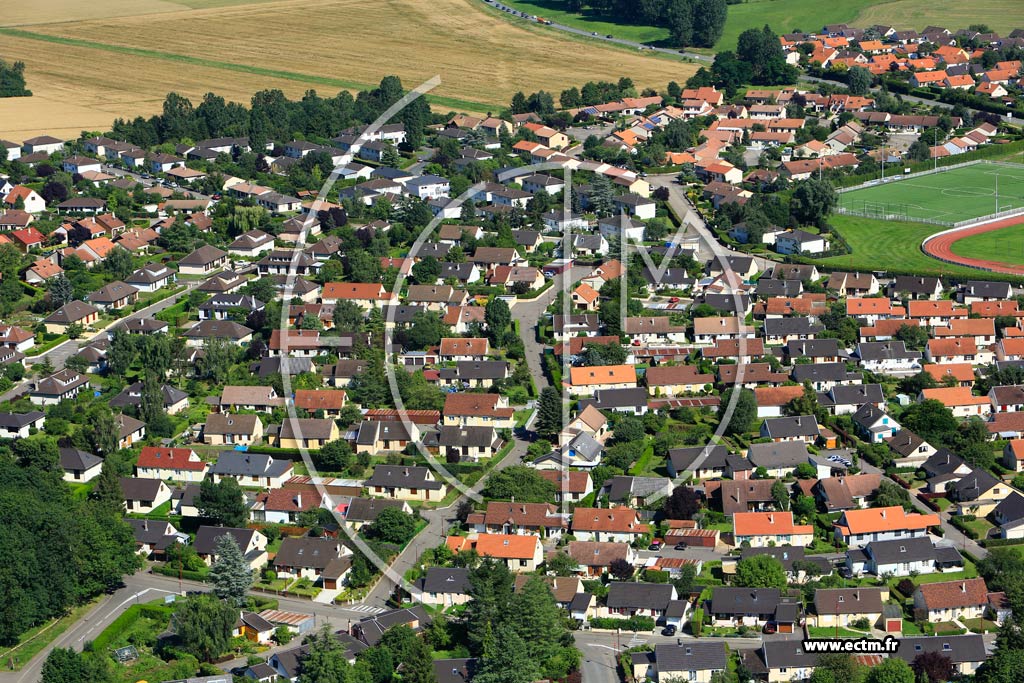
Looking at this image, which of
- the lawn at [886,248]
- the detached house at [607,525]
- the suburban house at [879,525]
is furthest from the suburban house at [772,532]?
the lawn at [886,248]

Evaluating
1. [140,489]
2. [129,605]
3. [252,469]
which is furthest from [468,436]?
[129,605]

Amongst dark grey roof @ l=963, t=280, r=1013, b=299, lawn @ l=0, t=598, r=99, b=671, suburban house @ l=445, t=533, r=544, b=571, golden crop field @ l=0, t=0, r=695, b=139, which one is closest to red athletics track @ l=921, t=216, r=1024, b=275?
dark grey roof @ l=963, t=280, r=1013, b=299

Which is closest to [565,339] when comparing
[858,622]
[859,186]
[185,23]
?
[858,622]

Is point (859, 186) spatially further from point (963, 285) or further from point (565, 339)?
point (565, 339)

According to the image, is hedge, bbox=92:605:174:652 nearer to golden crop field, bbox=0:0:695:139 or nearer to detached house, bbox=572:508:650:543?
detached house, bbox=572:508:650:543

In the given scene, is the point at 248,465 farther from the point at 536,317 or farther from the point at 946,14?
the point at 946,14
